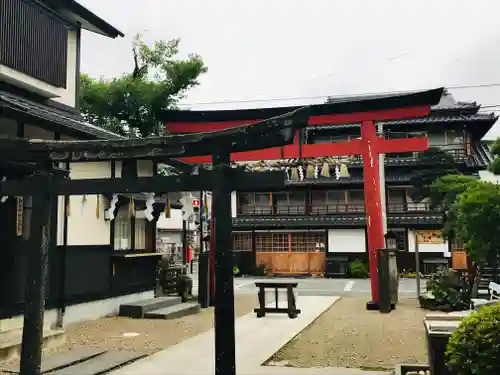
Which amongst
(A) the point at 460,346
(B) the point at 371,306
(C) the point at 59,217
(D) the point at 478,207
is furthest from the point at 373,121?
(A) the point at 460,346

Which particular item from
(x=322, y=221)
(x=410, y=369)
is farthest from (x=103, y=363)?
(x=322, y=221)

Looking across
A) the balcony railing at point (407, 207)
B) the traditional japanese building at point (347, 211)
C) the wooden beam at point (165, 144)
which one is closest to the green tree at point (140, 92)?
the traditional japanese building at point (347, 211)

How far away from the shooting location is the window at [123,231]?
13.8 m

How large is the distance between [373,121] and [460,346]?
10.0m

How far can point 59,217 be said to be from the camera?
11.0 meters

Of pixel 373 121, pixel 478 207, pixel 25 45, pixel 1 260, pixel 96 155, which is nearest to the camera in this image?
pixel 96 155

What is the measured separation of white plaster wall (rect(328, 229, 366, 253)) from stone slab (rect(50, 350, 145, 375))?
24872mm

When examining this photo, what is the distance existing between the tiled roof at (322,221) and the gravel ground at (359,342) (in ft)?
57.7

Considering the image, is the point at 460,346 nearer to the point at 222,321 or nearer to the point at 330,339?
the point at 222,321

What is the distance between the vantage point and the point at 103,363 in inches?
306

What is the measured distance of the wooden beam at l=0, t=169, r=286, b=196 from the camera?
16.6ft

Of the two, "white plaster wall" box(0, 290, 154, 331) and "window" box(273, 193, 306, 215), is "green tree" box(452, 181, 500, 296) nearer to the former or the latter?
"white plaster wall" box(0, 290, 154, 331)

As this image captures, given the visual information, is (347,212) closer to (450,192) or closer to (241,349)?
(450,192)

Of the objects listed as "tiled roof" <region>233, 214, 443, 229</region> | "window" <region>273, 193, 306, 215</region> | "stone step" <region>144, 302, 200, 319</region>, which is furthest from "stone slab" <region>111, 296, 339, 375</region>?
"window" <region>273, 193, 306, 215</region>
